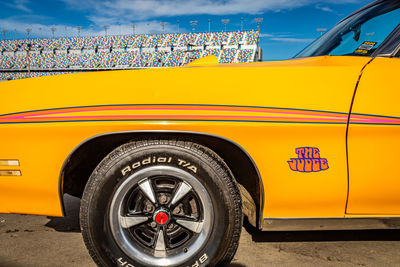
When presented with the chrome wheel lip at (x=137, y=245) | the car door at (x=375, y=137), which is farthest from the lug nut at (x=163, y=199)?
the car door at (x=375, y=137)

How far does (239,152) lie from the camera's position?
1.54 metres

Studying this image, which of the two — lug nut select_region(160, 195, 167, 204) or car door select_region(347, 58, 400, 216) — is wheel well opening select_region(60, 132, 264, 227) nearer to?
lug nut select_region(160, 195, 167, 204)

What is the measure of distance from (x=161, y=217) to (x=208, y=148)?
0.47 meters

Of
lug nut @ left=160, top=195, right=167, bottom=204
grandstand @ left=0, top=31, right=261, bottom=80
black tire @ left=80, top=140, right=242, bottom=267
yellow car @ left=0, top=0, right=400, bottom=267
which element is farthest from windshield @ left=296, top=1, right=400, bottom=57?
grandstand @ left=0, top=31, right=261, bottom=80

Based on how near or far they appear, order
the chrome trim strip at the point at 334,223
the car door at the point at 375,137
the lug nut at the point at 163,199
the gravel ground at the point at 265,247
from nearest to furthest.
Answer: the car door at the point at 375,137 < the chrome trim strip at the point at 334,223 < the lug nut at the point at 163,199 < the gravel ground at the point at 265,247

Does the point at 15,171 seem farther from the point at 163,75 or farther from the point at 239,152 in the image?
the point at 239,152

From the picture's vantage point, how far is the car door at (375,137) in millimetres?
1387

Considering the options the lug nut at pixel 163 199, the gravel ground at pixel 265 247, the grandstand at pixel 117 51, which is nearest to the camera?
the lug nut at pixel 163 199

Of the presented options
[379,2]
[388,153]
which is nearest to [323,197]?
[388,153]

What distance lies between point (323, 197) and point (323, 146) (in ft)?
0.91

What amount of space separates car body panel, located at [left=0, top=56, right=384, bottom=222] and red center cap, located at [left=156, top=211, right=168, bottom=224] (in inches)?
19.2

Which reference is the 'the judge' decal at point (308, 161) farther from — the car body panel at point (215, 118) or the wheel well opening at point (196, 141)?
the wheel well opening at point (196, 141)

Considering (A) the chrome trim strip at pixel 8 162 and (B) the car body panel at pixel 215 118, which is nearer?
(B) the car body panel at pixel 215 118

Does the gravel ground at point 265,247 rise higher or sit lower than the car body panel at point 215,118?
lower
